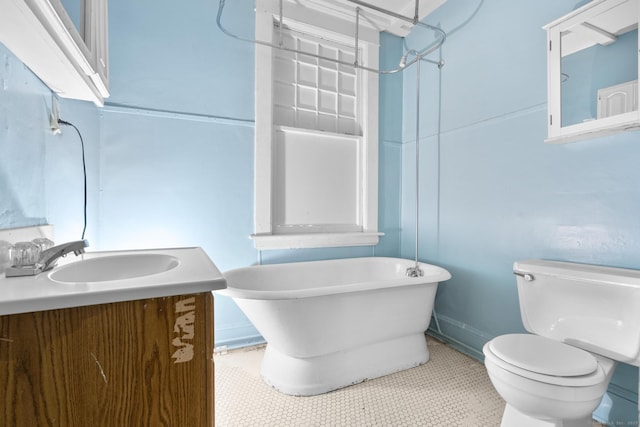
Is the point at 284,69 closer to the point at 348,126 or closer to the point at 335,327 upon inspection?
the point at 348,126

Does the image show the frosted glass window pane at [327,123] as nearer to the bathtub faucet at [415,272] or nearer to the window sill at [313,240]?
the window sill at [313,240]

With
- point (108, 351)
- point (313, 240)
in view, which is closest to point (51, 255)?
point (108, 351)

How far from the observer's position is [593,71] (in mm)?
1430

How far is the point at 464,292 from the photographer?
2168mm

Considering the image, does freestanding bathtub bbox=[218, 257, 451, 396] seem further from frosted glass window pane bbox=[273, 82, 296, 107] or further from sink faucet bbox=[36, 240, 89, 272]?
frosted glass window pane bbox=[273, 82, 296, 107]

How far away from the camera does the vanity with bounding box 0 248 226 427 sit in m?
0.59

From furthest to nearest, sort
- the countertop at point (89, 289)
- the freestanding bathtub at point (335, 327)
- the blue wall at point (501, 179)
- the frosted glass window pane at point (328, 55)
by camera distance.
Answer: the frosted glass window pane at point (328, 55) < the freestanding bathtub at point (335, 327) < the blue wall at point (501, 179) < the countertop at point (89, 289)

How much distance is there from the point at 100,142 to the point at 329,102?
5.45 ft

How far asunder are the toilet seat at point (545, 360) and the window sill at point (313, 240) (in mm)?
1338

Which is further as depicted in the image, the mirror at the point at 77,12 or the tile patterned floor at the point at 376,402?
the tile patterned floor at the point at 376,402

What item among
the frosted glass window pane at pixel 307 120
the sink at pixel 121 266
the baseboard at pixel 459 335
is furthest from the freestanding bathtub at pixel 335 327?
the frosted glass window pane at pixel 307 120

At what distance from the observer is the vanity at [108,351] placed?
0.59 meters

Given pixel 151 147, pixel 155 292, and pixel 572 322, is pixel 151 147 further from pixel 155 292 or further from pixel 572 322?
pixel 572 322

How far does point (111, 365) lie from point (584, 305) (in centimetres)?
175
